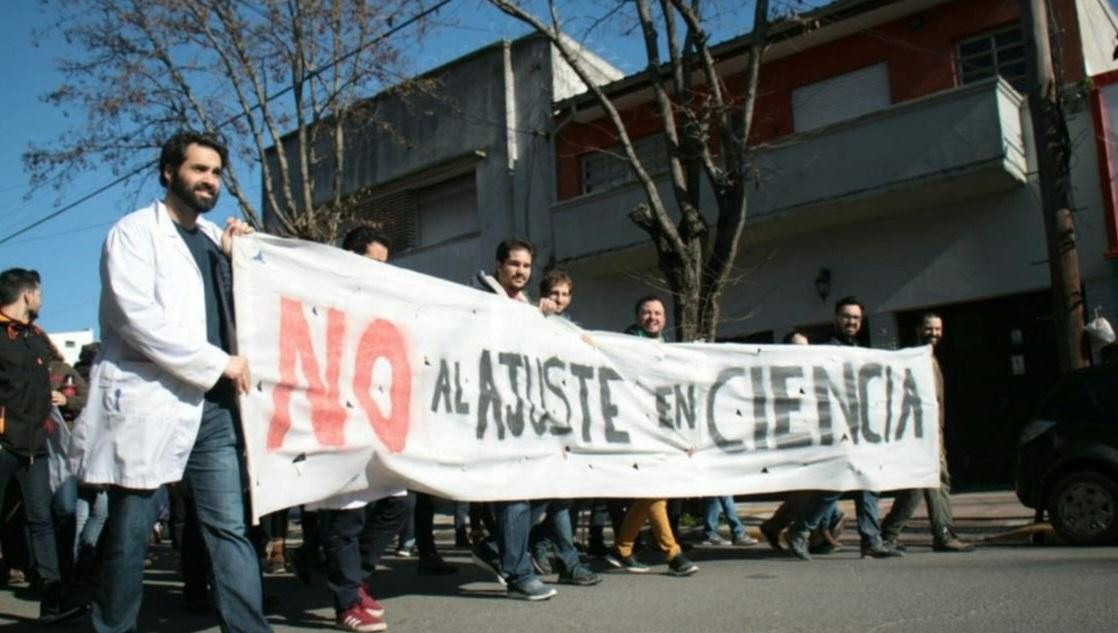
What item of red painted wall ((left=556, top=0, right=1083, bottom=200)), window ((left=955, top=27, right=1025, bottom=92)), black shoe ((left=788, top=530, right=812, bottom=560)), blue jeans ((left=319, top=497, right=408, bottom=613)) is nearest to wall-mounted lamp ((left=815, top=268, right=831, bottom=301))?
red painted wall ((left=556, top=0, right=1083, bottom=200))

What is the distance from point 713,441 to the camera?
272 inches

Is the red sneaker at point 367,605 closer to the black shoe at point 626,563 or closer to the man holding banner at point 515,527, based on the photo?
the man holding banner at point 515,527

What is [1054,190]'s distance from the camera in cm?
991

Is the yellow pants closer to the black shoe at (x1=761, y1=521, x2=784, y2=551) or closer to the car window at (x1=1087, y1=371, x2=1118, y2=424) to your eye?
the black shoe at (x1=761, y1=521, x2=784, y2=551)

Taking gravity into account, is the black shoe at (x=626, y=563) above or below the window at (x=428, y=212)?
below

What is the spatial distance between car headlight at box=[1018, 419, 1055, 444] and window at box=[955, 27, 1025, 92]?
7.92 metres

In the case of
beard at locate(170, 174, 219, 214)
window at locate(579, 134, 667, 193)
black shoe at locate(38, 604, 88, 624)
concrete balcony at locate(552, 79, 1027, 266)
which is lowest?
black shoe at locate(38, 604, 88, 624)

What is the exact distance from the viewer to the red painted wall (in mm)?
14539

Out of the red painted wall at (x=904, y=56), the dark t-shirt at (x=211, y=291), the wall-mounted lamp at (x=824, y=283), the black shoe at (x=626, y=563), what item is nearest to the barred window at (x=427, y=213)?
the red painted wall at (x=904, y=56)

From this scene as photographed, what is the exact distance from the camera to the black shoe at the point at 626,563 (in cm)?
665

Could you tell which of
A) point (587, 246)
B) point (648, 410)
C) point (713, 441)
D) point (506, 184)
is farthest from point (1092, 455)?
point (506, 184)

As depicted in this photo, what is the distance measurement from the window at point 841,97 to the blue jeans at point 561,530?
36.2 ft

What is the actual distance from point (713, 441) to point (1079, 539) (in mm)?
3112

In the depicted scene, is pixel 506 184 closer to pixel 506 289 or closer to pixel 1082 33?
pixel 1082 33
